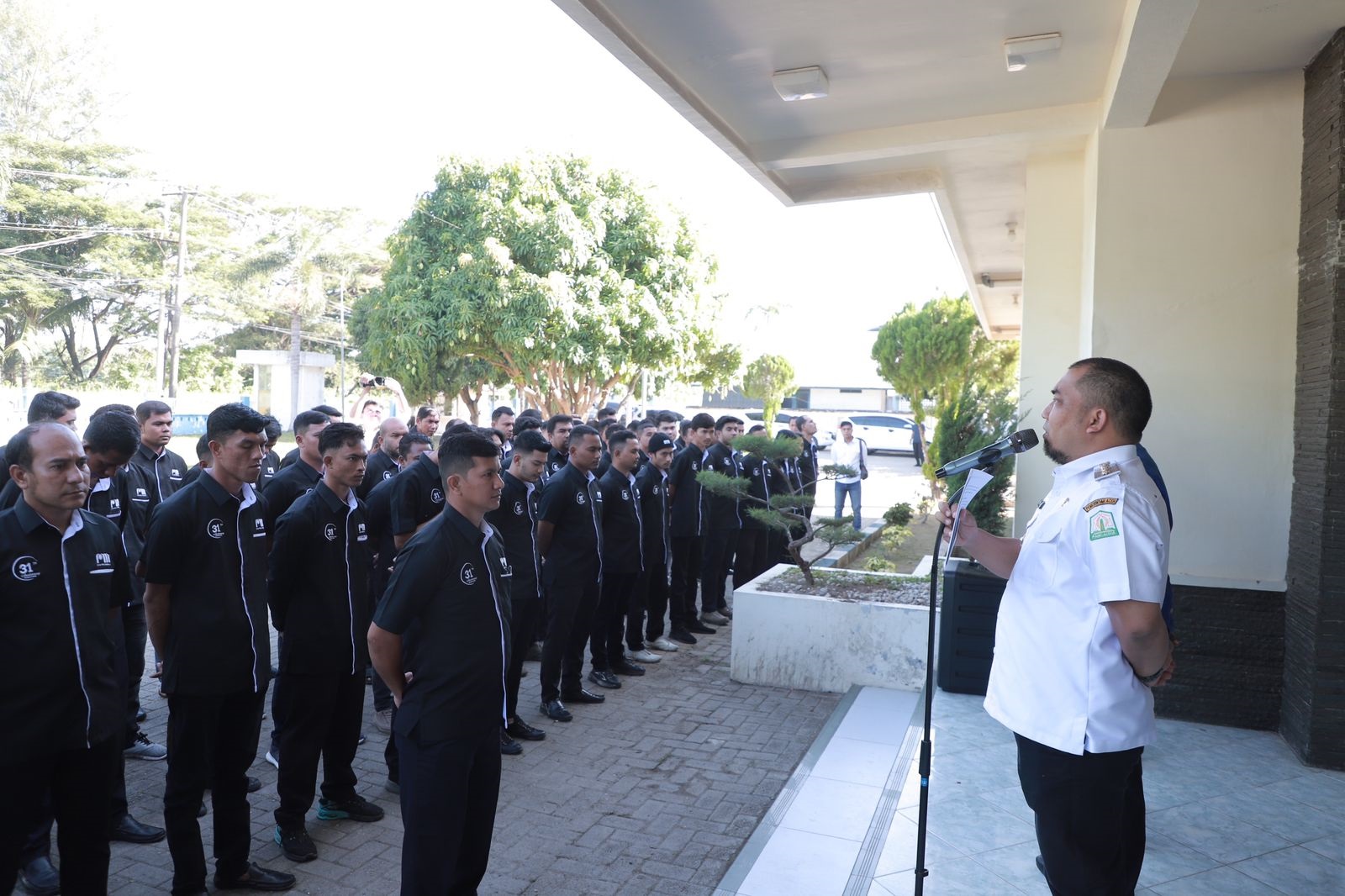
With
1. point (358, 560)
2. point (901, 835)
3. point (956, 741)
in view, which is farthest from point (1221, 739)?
point (358, 560)

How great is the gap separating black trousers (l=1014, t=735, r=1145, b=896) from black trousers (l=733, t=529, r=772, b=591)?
6903 mm

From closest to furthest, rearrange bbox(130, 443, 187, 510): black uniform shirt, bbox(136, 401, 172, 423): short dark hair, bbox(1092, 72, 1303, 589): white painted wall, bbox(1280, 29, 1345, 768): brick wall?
1. bbox(1280, 29, 1345, 768): brick wall
2. bbox(1092, 72, 1303, 589): white painted wall
3. bbox(130, 443, 187, 510): black uniform shirt
4. bbox(136, 401, 172, 423): short dark hair

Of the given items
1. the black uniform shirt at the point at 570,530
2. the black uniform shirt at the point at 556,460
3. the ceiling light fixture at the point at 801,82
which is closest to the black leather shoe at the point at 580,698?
the black uniform shirt at the point at 570,530

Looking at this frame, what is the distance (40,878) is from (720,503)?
6371mm

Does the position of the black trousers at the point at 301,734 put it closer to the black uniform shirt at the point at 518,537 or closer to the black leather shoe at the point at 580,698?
the black uniform shirt at the point at 518,537

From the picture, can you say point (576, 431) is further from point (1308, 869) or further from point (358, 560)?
point (1308, 869)

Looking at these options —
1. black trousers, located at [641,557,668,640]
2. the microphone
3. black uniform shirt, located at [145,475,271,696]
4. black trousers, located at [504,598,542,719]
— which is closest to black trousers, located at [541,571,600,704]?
black trousers, located at [504,598,542,719]

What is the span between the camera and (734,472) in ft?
30.6

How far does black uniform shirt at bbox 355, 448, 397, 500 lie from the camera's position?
265 inches

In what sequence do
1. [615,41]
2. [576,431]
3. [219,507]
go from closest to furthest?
[219,507]
[615,41]
[576,431]

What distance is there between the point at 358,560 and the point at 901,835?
9.30ft

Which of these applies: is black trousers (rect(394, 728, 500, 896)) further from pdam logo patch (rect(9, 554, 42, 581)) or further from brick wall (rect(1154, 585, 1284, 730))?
brick wall (rect(1154, 585, 1284, 730))

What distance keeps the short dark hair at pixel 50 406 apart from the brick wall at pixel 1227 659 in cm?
668

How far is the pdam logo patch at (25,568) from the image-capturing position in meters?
2.86
